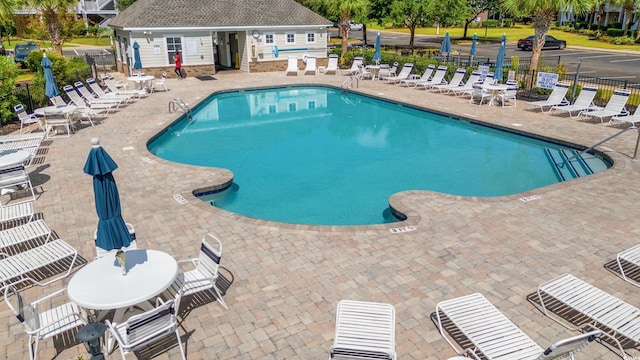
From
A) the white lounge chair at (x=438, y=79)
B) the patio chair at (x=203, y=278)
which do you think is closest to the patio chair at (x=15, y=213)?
the patio chair at (x=203, y=278)

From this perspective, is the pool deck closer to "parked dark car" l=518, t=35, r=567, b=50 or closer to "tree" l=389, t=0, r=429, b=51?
"tree" l=389, t=0, r=429, b=51

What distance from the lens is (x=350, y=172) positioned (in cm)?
1374

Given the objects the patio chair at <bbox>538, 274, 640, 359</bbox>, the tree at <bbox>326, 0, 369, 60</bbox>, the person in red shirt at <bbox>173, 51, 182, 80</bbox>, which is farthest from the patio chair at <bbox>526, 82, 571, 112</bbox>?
the person in red shirt at <bbox>173, 51, 182, 80</bbox>

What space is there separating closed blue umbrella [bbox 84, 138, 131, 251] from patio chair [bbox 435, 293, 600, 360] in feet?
14.7

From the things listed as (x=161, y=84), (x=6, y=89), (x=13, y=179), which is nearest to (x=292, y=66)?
(x=161, y=84)

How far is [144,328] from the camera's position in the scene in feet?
16.7

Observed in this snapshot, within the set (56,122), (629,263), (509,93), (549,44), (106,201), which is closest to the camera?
(106,201)

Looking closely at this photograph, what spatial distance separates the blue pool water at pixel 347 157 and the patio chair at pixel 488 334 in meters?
4.83

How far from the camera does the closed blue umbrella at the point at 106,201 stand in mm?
6098

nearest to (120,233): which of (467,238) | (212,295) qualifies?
(212,295)

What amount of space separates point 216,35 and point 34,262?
2874 cm

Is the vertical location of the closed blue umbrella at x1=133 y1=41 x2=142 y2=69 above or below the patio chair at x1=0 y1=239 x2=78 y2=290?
above

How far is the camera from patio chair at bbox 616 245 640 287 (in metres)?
6.96

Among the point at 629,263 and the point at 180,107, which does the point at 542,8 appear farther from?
the point at 180,107
